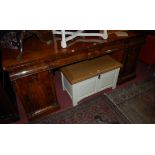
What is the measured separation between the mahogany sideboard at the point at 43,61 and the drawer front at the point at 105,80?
355 millimetres

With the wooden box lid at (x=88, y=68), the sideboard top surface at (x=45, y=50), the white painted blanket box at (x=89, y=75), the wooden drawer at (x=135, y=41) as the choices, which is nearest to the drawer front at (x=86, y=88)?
the white painted blanket box at (x=89, y=75)

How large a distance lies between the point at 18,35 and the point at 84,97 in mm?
1178

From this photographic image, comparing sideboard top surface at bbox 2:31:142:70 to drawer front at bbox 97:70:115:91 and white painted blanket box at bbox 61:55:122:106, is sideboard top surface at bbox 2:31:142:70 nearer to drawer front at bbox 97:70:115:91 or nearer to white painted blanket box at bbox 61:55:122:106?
white painted blanket box at bbox 61:55:122:106

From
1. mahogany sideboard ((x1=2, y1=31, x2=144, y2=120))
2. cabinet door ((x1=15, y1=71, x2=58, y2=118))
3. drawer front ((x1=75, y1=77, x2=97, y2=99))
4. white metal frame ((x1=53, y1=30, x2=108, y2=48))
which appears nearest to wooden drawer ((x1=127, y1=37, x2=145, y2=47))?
mahogany sideboard ((x1=2, y1=31, x2=144, y2=120))

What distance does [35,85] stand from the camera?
59.6 inches

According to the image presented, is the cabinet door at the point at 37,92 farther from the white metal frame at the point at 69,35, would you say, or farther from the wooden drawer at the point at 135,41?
the wooden drawer at the point at 135,41

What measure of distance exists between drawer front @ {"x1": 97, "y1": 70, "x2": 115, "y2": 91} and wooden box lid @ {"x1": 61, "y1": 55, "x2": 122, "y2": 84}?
0.11 m

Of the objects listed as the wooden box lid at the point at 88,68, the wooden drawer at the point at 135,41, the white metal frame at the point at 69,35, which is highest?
the white metal frame at the point at 69,35

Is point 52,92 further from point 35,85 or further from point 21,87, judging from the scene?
point 21,87

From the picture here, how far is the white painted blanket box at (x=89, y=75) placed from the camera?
67.8 inches

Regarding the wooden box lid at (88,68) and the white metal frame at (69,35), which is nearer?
the white metal frame at (69,35)

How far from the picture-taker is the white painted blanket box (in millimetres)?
1722
